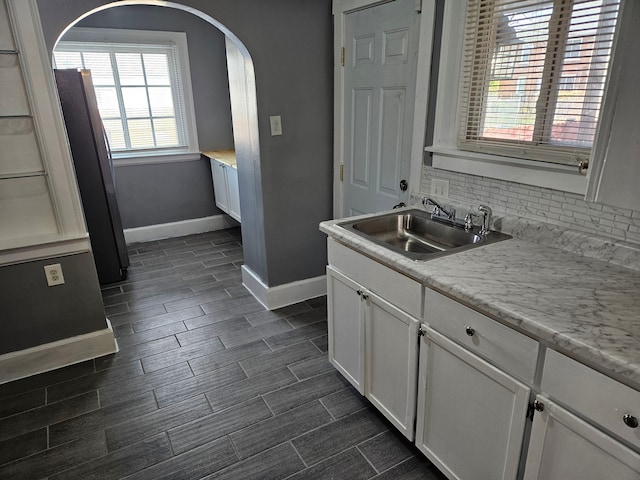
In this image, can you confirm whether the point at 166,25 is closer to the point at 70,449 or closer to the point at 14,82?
the point at 14,82

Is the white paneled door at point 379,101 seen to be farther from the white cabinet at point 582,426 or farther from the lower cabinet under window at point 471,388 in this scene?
the white cabinet at point 582,426

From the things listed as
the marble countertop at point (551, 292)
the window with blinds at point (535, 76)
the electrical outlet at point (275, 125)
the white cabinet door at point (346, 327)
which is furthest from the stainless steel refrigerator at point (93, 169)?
the window with blinds at point (535, 76)

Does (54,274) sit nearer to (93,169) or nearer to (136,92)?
(93,169)

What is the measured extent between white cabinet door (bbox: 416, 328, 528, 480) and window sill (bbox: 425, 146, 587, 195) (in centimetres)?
76

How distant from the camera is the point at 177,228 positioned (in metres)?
4.73

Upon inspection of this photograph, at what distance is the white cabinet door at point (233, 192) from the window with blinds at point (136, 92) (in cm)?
91

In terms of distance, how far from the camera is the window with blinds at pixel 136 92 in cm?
406

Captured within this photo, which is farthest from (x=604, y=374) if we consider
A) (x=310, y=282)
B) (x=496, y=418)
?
(x=310, y=282)

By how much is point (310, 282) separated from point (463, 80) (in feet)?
6.03

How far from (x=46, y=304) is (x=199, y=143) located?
9.00 feet

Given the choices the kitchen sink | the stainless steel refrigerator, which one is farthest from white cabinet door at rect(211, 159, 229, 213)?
the kitchen sink

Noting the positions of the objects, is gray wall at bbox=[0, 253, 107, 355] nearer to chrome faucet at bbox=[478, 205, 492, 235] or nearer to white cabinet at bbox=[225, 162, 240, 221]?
white cabinet at bbox=[225, 162, 240, 221]

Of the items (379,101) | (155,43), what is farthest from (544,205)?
(155,43)

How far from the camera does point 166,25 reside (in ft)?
13.8
